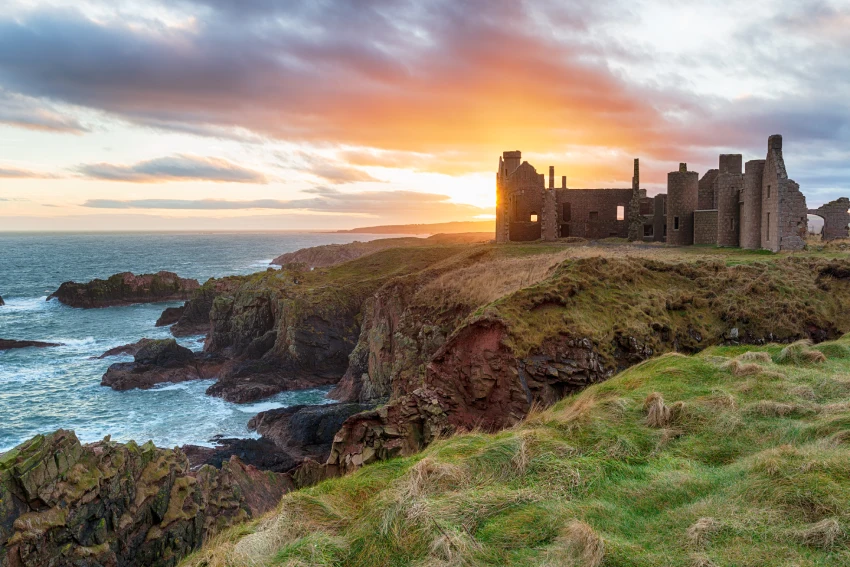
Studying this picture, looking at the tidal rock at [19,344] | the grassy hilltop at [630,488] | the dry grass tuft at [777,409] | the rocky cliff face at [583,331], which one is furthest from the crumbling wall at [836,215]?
the tidal rock at [19,344]

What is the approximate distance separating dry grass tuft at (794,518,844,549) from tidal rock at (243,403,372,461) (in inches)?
837

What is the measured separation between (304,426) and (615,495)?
22.4 metres

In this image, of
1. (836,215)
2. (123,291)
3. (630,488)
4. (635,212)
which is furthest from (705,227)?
(123,291)

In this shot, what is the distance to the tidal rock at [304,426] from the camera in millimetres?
26344

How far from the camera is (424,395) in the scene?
1669cm

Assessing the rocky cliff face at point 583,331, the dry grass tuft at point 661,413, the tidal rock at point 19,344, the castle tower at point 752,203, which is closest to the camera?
the dry grass tuft at point 661,413

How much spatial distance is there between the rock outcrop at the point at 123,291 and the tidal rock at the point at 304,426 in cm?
4513

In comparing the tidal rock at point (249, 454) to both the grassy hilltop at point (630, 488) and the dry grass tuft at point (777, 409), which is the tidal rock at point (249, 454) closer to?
the grassy hilltop at point (630, 488)

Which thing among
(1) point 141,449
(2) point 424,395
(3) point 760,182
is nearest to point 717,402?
(2) point 424,395

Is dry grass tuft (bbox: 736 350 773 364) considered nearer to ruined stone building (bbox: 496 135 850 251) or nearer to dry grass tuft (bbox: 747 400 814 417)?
dry grass tuft (bbox: 747 400 814 417)

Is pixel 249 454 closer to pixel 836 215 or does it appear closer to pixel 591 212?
pixel 591 212

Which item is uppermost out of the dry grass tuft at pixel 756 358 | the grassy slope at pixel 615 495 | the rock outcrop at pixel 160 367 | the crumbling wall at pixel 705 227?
the crumbling wall at pixel 705 227

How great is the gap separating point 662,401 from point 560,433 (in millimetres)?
2046

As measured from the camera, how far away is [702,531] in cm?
593
